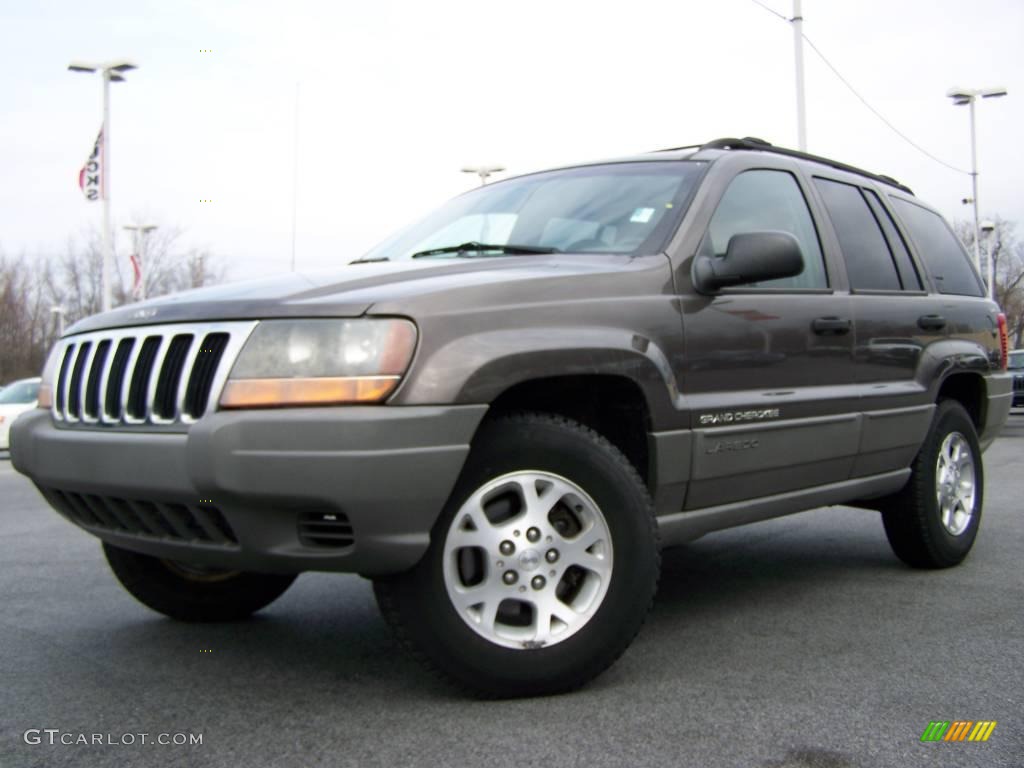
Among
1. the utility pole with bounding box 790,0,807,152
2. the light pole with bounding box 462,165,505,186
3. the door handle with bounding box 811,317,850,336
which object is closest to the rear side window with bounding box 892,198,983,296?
the door handle with bounding box 811,317,850,336

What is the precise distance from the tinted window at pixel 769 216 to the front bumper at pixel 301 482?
152 cm

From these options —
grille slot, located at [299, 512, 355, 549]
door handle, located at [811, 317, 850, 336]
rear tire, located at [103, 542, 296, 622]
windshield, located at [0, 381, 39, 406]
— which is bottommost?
rear tire, located at [103, 542, 296, 622]

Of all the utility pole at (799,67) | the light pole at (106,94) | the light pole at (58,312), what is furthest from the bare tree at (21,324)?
the utility pole at (799,67)

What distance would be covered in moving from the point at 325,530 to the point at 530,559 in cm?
58

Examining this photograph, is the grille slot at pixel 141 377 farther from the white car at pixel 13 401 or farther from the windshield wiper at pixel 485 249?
the white car at pixel 13 401

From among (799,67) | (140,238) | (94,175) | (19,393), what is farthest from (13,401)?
(140,238)

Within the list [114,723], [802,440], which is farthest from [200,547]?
[802,440]

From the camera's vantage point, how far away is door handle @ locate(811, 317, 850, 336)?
4.19 meters

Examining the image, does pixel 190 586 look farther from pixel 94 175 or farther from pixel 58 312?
pixel 58 312

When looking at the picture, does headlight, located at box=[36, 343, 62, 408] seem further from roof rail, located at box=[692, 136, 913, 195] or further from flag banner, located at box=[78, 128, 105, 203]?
flag banner, located at box=[78, 128, 105, 203]

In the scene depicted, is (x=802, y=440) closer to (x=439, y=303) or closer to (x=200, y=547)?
(x=439, y=303)

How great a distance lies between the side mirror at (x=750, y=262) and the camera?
3.65m

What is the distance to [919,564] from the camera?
5.08 m

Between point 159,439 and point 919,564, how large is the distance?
3639 mm
